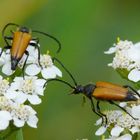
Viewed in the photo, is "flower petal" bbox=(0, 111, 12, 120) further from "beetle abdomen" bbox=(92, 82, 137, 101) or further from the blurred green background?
the blurred green background

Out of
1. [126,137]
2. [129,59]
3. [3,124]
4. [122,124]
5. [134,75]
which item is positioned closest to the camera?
[3,124]

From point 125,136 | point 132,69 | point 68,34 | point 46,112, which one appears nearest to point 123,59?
point 132,69

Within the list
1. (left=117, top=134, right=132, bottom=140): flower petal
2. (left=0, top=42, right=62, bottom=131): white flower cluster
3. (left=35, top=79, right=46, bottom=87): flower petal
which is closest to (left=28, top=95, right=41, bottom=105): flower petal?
(left=0, top=42, right=62, bottom=131): white flower cluster

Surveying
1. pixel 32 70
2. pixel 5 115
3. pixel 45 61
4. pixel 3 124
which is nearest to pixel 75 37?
pixel 45 61

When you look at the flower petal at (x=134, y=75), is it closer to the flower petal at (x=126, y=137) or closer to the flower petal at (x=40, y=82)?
the flower petal at (x=126, y=137)

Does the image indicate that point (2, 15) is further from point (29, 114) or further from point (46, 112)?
point (29, 114)

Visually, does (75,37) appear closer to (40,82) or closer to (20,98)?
(40,82)
